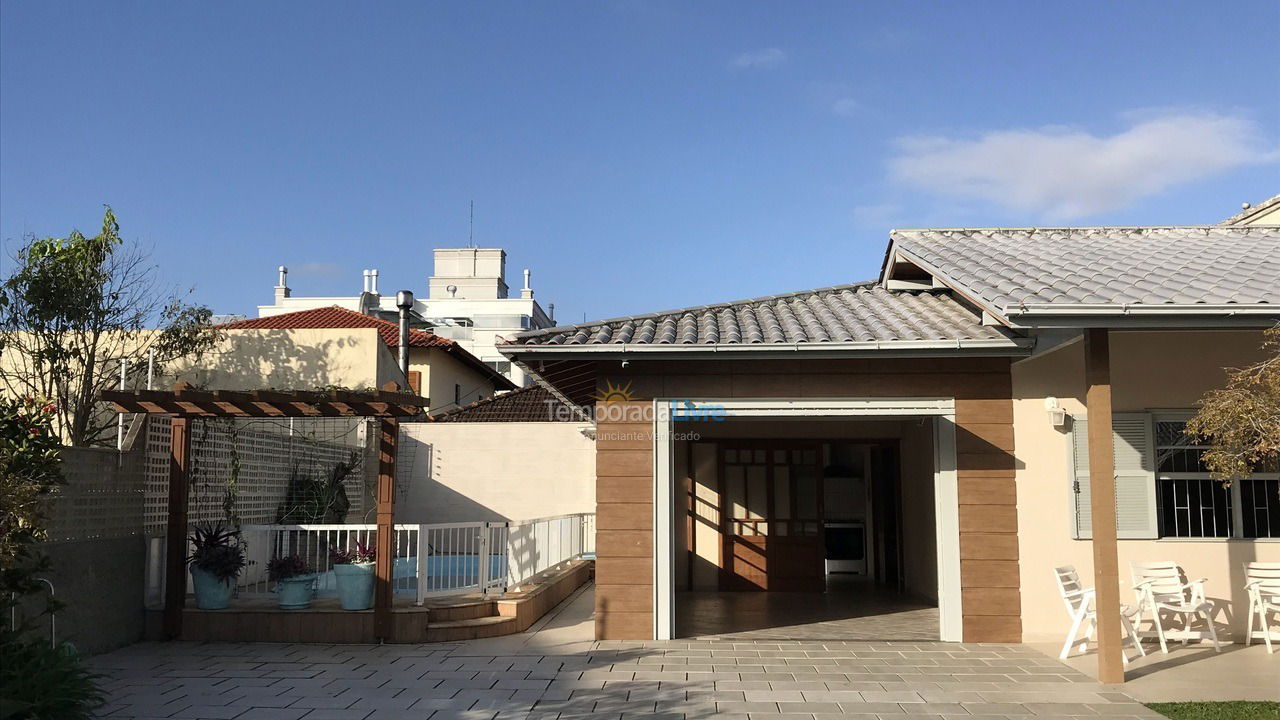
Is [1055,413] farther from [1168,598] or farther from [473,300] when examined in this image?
[473,300]

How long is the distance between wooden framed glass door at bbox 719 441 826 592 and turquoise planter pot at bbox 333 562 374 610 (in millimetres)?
5872

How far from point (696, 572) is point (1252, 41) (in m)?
10.3

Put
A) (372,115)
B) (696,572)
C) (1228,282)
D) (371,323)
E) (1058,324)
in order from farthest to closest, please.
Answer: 1. (371,323)
2. (372,115)
3. (696,572)
4. (1228,282)
5. (1058,324)

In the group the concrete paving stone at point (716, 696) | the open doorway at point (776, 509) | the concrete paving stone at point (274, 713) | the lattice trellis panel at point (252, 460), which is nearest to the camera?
the concrete paving stone at point (274, 713)

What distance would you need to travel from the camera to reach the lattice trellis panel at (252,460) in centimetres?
977

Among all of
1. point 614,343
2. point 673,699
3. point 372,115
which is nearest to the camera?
point 673,699

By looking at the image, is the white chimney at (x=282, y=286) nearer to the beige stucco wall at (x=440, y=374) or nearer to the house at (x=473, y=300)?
the house at (x=473, y=300)

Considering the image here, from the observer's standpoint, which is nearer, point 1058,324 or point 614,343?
point 1058,324

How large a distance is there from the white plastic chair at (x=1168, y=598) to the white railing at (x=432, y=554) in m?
6.27

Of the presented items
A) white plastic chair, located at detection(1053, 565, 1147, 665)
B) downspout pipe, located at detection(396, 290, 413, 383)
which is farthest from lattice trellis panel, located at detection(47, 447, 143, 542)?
downspout pipe, located at detection(396, 290, 413, 383)

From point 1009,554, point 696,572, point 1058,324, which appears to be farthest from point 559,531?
point 1058,324

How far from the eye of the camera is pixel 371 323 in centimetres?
2642

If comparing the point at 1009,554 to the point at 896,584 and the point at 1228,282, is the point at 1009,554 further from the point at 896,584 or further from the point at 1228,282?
the point at 896,584

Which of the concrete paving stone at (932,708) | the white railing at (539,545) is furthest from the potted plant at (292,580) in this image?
the concrete paving stone at (932,708)
